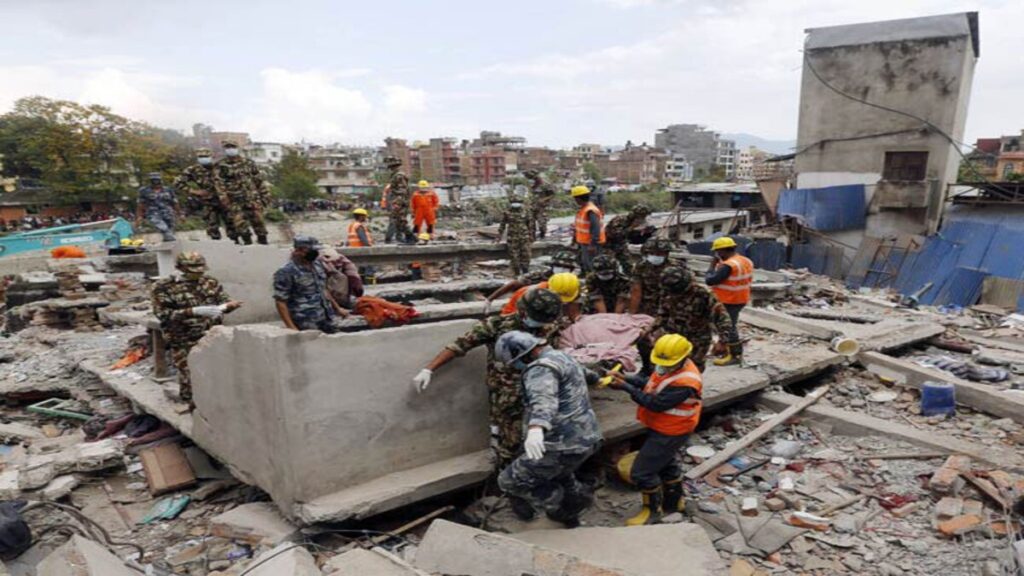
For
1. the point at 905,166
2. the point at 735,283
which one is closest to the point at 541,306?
the point at 735,283

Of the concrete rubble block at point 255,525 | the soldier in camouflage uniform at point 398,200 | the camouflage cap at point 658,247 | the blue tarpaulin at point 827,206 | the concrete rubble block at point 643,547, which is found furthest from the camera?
the blue tarpaulin at point 827,206

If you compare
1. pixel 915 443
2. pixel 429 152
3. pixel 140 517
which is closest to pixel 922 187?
pixel 915 443

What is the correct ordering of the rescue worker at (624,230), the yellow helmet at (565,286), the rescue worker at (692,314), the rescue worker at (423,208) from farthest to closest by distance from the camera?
1. the rescue worker at (423,208)
2. the rescue worker at (624,230)
3. the rescue worker at (692,314)
4. the yellow helmet at (565,286)

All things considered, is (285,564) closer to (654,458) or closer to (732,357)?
(654,458)

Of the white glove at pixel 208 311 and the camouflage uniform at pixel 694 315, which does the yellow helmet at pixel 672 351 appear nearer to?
the camouflage uniform at pixel 694 315

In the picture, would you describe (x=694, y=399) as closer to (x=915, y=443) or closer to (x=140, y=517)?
(x=915, y=443)

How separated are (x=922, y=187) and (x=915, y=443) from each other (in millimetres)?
14391

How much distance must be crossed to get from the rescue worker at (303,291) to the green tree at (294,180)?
45904 millimetres

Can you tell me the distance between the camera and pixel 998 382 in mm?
6062

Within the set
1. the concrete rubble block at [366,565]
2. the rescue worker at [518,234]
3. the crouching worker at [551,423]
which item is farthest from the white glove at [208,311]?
the rescue worker at [518,234]

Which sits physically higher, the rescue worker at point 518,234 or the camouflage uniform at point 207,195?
the camouflage uniform at point 207,195

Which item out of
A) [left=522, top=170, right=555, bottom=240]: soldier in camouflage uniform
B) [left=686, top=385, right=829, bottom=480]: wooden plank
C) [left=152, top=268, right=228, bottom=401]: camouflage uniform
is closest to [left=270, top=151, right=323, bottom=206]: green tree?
[left=522, top=170, right=555, bottom=240]: soldier in camouflage uniform

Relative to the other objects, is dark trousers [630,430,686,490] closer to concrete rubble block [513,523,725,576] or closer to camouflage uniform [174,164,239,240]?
concrete rubble block [513,523,725,576]

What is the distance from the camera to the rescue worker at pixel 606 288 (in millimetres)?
5938
